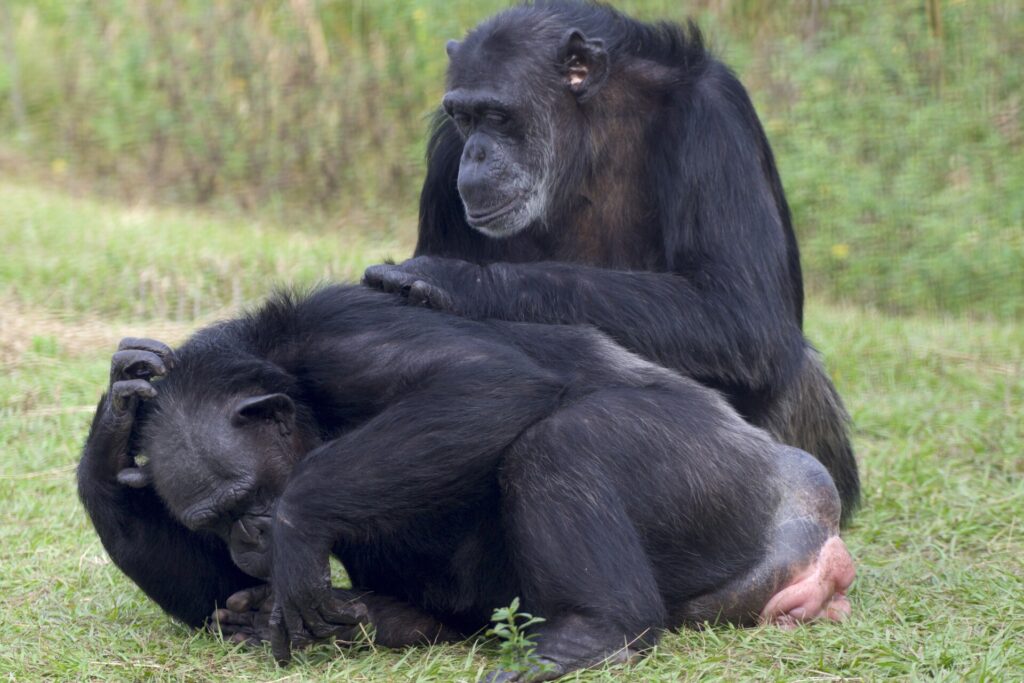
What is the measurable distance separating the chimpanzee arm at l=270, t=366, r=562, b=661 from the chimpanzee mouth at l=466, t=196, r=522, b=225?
1.04 m

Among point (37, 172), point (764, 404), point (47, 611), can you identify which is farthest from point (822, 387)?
point (37, 172)

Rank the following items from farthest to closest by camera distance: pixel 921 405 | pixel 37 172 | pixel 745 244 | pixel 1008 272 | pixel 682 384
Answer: pixel 37 172 < pixel 1008 272 < pixel 921 405 < pixel 745 244 < pixel 682 384

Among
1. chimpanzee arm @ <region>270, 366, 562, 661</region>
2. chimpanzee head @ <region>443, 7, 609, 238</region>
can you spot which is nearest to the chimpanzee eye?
chimpanzee head @ <region>443, 7, 609, 238</region>

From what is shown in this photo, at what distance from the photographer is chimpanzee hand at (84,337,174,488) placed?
389cm

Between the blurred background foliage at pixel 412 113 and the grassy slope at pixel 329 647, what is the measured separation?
0.60 meters

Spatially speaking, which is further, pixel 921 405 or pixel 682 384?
pixel 921 405

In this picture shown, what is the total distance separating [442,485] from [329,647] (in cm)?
60

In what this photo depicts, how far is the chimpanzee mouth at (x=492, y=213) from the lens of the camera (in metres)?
4.80

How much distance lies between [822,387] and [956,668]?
1.68m

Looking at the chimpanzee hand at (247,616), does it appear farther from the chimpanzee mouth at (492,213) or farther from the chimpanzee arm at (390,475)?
the chimpanzee mouth at (492,213)

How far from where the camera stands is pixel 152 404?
3.95m

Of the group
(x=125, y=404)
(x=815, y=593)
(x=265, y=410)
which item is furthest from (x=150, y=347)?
(x=815, y=593)

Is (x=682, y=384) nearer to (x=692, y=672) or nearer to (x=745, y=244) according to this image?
(x=745, y=244)

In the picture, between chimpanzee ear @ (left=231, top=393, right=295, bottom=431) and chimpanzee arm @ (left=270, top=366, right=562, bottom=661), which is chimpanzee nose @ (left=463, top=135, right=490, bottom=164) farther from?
chimpanzee ear @ (left=231, top=393, right=295, bottom=431)
